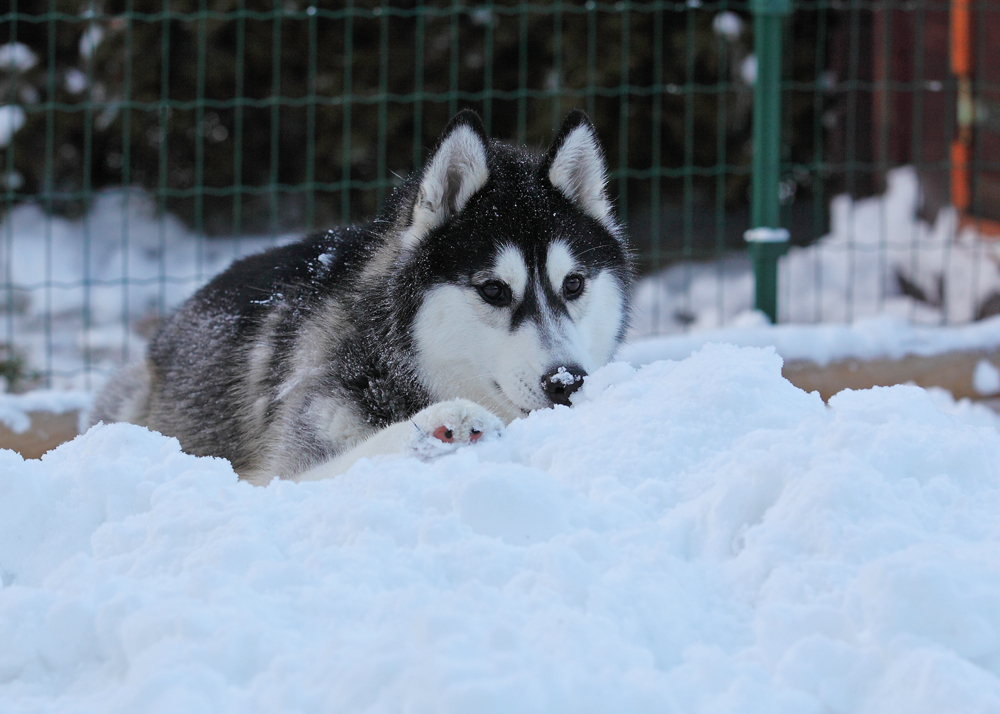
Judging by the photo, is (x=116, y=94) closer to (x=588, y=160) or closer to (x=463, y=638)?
(x=588, y=160)

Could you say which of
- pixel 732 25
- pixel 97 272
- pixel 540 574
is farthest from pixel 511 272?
pixel 732 25

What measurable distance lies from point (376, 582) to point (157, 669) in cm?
30

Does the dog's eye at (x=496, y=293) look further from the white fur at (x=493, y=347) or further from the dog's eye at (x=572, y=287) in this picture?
the dog's eye at (x=572, y=287)

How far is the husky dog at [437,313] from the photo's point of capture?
2326 millimetres

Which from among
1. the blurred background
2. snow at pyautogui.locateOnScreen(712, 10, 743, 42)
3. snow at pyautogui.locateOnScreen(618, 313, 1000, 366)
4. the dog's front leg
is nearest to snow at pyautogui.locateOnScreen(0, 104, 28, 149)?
the blurred background

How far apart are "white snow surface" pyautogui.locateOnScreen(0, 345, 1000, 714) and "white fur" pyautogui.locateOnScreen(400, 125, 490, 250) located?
36.4 inches

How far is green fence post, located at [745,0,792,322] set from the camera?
4.45m

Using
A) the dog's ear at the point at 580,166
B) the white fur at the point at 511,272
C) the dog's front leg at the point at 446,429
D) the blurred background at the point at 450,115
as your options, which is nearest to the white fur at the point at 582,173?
the dog's ear at the point at 580,166

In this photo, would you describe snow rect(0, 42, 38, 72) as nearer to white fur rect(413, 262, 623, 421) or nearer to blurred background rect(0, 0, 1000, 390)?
blurred background rect(0, 0, 1000, 390)

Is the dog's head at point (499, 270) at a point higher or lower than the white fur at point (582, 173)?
lower

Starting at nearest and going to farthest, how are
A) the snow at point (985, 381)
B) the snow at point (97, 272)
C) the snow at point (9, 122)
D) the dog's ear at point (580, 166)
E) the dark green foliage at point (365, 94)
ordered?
the dog's ear at point (580, 166), the snow at point (985, 381), the snow at point (97, 272), the snow at point (9, 122), the dark green foliage at point (365, 94)

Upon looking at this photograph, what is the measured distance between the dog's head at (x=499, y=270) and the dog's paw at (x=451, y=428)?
0.40 m

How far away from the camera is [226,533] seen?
143cm

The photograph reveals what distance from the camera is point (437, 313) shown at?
2393 millimetres
